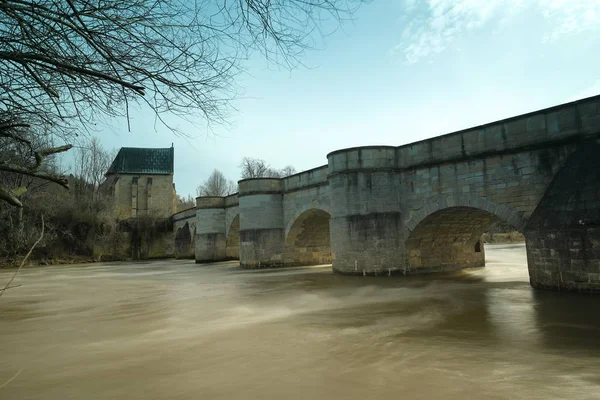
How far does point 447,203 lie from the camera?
1202 centimetres

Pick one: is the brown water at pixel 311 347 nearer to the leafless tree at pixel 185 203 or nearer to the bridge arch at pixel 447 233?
the bridge arch at pixel 447 233

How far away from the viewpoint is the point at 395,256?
13359 mm

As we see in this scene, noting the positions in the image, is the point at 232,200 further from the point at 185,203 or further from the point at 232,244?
the point at 185,203

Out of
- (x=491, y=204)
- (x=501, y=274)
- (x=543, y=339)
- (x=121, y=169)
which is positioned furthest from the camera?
(x=121, y=169)

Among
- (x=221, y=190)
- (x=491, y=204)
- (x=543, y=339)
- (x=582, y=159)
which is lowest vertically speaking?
(x=543, y=339)

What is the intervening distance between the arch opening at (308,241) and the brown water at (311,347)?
9768mm

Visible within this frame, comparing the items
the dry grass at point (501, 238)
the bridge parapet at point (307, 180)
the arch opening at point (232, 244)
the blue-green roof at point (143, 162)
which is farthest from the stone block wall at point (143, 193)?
the dry grass at point (501, 238)

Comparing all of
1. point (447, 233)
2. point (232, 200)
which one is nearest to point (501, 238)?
point (232, 200)

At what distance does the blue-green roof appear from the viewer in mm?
44688

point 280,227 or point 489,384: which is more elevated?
point 280,227

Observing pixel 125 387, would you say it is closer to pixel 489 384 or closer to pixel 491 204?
pixel 489 384

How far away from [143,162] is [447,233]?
130 ft

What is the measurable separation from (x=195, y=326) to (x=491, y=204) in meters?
8.39

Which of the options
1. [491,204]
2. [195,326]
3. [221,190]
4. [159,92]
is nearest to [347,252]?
[491,204]
